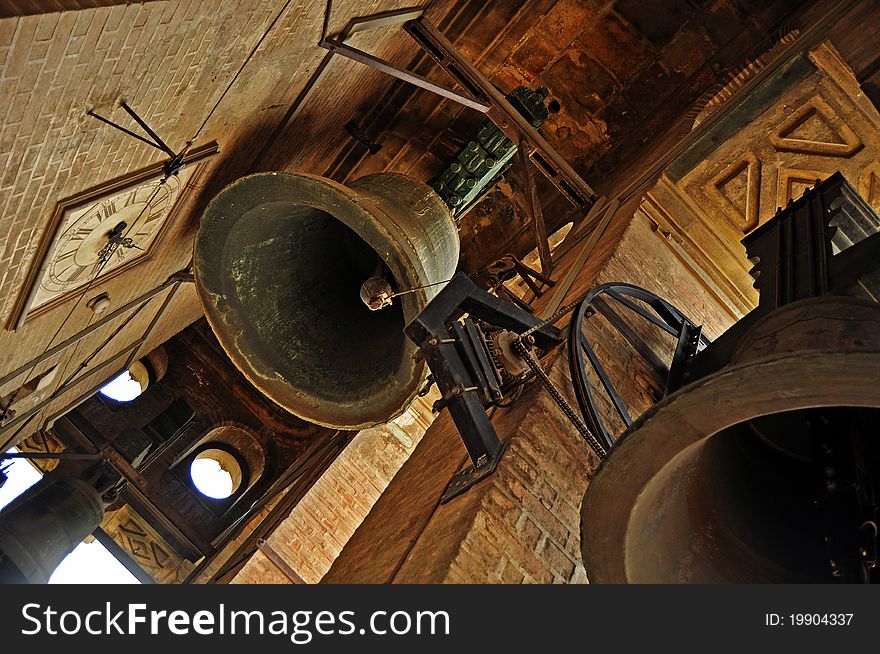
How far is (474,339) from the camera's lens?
3.33 m

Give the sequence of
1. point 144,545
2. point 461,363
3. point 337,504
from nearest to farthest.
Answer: point 461,363, point 337,504, point 144,545

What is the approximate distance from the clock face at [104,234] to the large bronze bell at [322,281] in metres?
1.18

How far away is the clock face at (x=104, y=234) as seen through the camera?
15.2ft

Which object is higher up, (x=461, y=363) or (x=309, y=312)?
(x=309, y=312)

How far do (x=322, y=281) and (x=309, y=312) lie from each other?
0.19 m

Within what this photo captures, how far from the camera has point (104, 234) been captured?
5.08 metres

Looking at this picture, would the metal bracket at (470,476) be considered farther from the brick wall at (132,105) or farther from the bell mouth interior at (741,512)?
the brick wall at (132,105)

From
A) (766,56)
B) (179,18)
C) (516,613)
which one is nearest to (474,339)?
(516,613)

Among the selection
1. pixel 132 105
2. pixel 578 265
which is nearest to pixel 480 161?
pixel 578 265

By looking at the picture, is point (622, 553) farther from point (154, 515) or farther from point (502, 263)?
point (154, 515)

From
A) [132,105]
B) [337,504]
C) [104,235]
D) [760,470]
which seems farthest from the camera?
[337,504]

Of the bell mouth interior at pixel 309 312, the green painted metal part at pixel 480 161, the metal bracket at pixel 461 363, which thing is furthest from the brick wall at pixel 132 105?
the metal bracket at pixel 461 363

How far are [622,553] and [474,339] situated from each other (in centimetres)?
120

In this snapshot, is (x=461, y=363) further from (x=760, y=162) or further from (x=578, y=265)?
(x=760, y=162)
